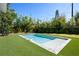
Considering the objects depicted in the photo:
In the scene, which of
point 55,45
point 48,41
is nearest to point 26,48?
point 48,41

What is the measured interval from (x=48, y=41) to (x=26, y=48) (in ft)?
2.25

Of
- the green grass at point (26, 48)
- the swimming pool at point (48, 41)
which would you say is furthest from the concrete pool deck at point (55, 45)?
the green grass at point (26, 48)

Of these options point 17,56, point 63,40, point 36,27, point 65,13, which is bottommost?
point 17,56

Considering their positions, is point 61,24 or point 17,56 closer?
point 17,56

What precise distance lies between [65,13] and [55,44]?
2.94 ft

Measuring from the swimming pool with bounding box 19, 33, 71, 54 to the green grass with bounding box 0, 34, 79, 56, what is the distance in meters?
0.13

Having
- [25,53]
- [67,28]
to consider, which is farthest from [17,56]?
[67,28]

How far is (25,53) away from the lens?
545cm

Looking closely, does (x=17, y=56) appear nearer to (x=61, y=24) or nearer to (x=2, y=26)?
(x=2, y=26)

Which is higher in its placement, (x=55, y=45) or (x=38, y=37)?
(x=38, y=37)

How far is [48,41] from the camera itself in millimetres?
5766

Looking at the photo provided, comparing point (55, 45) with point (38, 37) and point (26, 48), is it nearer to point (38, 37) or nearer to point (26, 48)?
point (38, 37)

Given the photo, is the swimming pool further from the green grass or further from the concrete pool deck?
the green grass

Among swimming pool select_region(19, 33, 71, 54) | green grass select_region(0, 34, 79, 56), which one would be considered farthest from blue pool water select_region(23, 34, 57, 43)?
green grass select_region(0, 34, 79, 56)
